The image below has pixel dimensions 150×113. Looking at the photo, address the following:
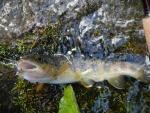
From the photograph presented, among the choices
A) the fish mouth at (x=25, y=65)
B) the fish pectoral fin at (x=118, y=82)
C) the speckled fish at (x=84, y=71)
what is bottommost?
the fish pectoral fin at (x=118, y=82)

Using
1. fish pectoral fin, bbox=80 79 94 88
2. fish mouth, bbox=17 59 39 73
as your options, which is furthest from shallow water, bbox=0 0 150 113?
fish mouth, bbox=17 59 39 73

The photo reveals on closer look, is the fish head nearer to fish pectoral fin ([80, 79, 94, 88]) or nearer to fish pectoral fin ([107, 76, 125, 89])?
fish pectoral fin ([80, 79, 94, 88])

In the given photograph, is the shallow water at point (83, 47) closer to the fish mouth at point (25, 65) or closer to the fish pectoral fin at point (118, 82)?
the fish pectoral fin at point (118, 82)

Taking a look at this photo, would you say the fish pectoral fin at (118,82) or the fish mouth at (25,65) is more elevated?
the fish mouth at (25,65)

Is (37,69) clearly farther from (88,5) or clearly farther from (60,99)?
(88,5)

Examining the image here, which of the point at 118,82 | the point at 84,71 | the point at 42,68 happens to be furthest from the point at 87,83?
the point at 42,68

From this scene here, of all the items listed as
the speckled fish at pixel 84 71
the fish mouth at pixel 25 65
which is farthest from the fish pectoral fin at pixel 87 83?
the fish mouth at pixel 25 65

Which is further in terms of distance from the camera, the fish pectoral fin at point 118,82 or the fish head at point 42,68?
the fish pectoral fin at point 118,82
